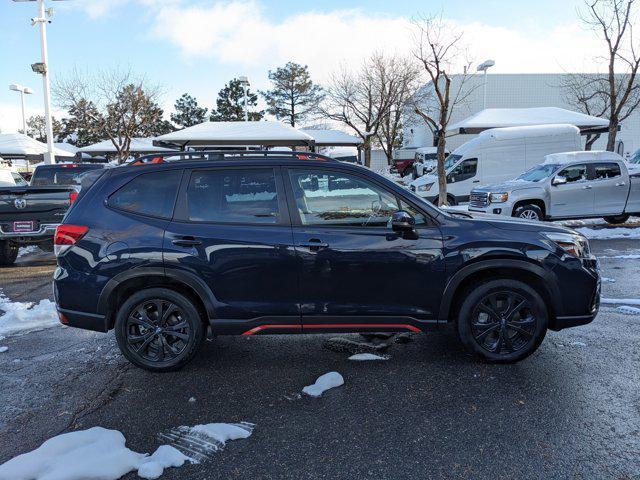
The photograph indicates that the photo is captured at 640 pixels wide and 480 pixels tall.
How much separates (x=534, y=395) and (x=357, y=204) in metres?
1.97

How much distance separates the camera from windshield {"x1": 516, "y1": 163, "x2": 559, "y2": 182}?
1267 centimetres

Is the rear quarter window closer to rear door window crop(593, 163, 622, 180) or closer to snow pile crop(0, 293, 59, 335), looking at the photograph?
snow pile crop(0, 293, 59, 335)

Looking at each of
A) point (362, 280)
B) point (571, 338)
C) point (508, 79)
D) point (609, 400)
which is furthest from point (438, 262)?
point (508, 79)

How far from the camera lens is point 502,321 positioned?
4.08 metres

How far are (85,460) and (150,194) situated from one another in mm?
2077

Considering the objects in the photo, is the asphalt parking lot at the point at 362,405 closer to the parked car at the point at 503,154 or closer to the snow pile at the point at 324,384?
the snow pile at the point at 324,384

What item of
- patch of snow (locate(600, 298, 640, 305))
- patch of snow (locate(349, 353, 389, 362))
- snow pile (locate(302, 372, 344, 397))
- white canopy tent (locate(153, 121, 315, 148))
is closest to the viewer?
snow pile (locate(302, 372, 344, 397))

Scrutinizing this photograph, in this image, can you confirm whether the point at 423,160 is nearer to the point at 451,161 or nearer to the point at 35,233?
the point at 451,161

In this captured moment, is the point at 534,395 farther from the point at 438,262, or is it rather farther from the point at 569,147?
the point at 569,147

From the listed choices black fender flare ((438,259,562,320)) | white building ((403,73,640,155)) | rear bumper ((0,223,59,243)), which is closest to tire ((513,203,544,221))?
black fender flare ((438,259,562,320))

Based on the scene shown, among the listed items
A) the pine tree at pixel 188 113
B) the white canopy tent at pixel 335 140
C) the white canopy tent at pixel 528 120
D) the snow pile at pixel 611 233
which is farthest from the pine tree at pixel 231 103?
the snow pile at pixel 611 233

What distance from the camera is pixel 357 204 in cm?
404

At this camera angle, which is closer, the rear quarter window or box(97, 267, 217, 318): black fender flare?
box(97, 267, 217, 318): black fender flare

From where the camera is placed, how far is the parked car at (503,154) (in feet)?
57.1
